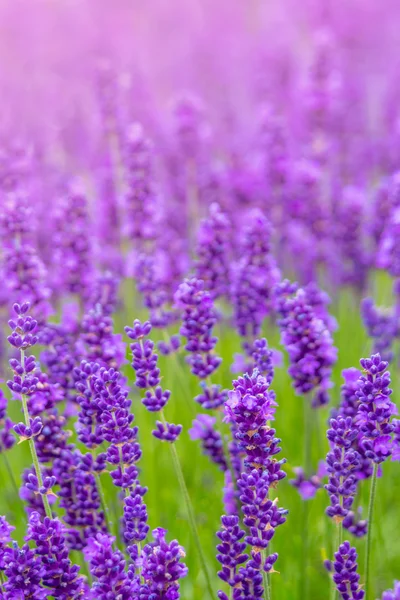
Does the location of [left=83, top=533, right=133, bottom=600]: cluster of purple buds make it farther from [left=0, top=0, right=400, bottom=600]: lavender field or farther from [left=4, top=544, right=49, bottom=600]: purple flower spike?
[left=4, top=544, right=49, bottom=600]: purple flower spike

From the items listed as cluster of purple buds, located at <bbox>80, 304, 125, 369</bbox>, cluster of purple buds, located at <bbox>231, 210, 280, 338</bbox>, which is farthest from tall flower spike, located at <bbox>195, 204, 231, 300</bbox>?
cluster of purple buds, located at <bbox>80, 304, 125, 369</bbox>

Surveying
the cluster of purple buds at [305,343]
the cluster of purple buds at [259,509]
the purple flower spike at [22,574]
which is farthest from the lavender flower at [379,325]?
the purple flower spike at [22,574]

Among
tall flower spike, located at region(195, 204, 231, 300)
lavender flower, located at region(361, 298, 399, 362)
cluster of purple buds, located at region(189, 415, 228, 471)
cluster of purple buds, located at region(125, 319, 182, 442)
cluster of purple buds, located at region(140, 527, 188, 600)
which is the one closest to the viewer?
cluster of purple buds, located at region(140, 527, 188, 600)

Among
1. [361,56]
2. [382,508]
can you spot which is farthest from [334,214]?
[361,56]

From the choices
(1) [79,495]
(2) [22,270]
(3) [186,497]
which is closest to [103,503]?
(1) [79,495]

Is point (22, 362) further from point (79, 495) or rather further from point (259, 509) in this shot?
point (259, 509)

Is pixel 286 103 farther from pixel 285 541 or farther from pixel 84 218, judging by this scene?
pixel 285 541

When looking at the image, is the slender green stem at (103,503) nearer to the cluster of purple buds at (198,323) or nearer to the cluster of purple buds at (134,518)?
the cluster of purple buds at (134,518)
